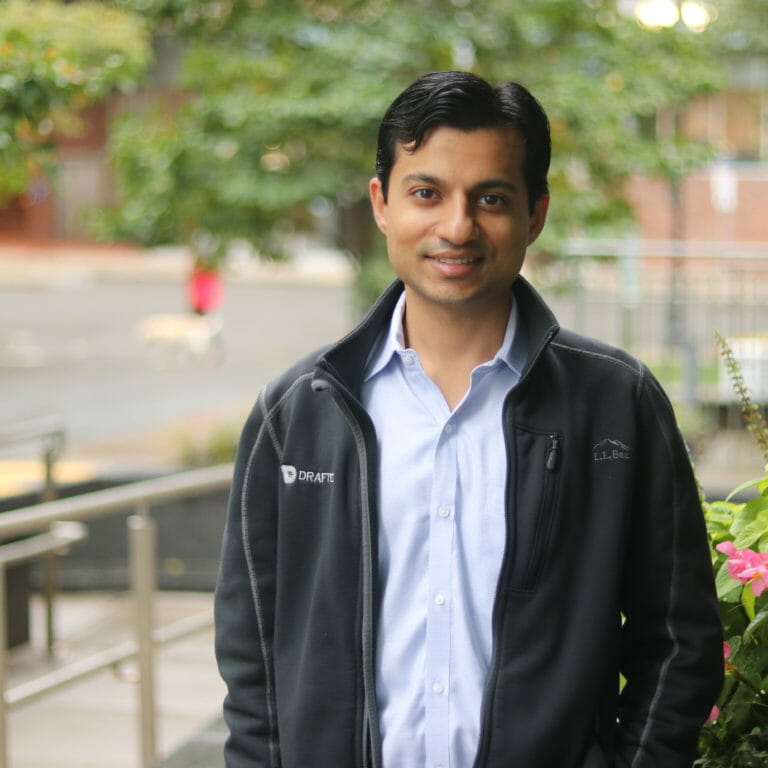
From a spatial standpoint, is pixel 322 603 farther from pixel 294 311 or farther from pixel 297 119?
pixel 294 311

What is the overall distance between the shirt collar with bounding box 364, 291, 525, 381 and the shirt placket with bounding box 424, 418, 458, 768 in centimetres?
21

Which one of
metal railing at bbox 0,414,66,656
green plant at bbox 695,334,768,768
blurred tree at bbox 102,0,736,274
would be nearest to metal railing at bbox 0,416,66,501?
metal railing at bbox 0,414,66,656

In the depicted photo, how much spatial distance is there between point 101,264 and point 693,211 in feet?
48.9

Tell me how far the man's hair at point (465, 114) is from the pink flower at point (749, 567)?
0.72 metres

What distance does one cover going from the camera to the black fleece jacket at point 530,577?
1.94 metres

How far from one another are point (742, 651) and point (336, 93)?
7.02m

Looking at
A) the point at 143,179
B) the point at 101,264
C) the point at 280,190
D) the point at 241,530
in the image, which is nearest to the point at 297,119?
the point at 280,190

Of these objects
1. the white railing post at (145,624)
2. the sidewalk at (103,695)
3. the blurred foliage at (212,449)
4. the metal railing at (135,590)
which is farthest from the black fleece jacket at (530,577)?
the blurred foliage at (212,449)

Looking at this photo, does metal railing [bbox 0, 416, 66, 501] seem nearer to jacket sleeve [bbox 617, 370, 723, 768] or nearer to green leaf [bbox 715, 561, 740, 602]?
green leaf [bbox 715, 561, 740, 602]

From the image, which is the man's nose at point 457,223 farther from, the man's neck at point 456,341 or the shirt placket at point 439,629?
the shirt placket at point 439,629

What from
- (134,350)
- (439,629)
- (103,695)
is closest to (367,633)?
(439,629)

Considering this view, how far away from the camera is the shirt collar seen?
204 cm

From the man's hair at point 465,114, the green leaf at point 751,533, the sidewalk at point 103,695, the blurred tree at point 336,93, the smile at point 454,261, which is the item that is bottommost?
the sidewalk at point 103,695

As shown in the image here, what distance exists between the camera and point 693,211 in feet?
95.1
